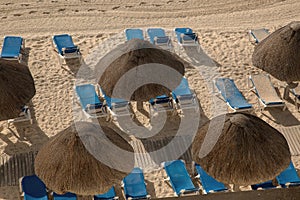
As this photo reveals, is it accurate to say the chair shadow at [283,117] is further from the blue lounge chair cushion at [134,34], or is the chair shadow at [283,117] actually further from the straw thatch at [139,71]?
the blue lounge chair cushion at [134,34]

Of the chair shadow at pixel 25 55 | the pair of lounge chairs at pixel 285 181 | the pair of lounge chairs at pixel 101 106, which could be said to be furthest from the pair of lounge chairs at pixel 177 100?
the chair shadow at pixel 25 55

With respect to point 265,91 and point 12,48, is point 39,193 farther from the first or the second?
point 265,91

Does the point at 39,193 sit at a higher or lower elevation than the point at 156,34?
lower

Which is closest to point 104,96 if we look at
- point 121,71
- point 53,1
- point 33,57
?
point 121,71

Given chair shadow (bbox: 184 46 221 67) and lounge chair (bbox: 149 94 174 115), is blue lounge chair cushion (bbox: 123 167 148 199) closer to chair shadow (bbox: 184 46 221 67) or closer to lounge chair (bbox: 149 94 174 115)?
lounge chair (bbox: 149 94 174 115)

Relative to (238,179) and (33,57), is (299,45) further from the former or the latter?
(33,57)

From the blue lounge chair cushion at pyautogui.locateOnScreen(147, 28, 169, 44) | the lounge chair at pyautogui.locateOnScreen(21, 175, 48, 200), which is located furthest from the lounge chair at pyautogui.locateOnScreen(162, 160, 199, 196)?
the blue lounge chair cushion at pyautogui.locateOnScreen(147, 28, 169, 44)

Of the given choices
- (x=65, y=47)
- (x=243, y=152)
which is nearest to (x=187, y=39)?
(x=65, y=47)
